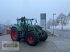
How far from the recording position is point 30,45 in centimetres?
1459

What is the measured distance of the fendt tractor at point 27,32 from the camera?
14484 millimetres

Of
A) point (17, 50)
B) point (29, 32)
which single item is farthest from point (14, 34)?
point (17, 50)

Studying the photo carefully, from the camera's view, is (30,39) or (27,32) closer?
(30,39)

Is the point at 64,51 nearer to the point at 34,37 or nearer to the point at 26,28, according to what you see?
the point at 34,37

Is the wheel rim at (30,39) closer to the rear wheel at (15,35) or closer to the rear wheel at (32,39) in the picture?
the rear wheel at (32,39)

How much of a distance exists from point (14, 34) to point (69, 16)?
70.9 metres

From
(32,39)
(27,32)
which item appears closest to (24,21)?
(27,32)

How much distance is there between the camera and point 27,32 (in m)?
15.5

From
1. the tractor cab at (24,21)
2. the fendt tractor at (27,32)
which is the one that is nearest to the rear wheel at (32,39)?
the fendt tractor at (27,32)

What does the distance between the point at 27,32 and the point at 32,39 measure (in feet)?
3.99

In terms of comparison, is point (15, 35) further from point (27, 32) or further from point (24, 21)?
point (27, 32)

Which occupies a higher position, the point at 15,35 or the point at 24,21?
the point at 24,21

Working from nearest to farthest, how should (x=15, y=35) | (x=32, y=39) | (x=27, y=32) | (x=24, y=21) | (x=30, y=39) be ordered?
(x=32, y=39) → (x=30, y=39) → (x=27, y=32) → (x=24, y=21) → (x=15, y=35)

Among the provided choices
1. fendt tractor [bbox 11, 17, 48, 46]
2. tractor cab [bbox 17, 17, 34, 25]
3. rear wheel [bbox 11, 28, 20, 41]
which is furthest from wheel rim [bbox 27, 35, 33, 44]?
tractor cab [bbox 17, 17, 34, 25]
